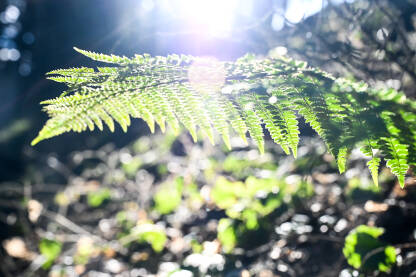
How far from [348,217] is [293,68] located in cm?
104

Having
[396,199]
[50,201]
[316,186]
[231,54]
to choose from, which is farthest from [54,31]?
[396,199]

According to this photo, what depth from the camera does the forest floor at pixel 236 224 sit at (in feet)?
4.68

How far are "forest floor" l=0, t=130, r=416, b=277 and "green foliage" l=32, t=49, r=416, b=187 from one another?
59 cm

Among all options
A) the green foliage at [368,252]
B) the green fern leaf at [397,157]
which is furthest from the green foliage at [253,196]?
the green fern leaf at [397,157]

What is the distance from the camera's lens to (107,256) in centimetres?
208

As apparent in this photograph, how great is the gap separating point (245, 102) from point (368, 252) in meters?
0.75

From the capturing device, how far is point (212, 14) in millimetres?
2254

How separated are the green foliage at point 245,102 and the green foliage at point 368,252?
0.42 metres

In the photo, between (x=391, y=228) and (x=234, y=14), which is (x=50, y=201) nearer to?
(x=234, y=14)

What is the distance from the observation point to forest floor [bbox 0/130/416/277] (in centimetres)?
143

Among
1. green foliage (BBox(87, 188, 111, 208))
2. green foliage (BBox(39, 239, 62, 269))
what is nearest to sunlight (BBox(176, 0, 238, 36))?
green foliage (BBox(87, 188, 111, 208))

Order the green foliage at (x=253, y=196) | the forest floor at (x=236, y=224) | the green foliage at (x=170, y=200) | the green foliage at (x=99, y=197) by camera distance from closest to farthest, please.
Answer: the forest floor at (x=236, y=224), the green foliage at (x=253, y=196), the green foliage at (x=170, y=200), the green foliage at (x=99, y=197)

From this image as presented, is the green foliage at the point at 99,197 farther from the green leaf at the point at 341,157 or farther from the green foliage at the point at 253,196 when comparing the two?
the green leaf at the point at 341,157

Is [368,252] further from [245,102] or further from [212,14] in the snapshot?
[212,14]
